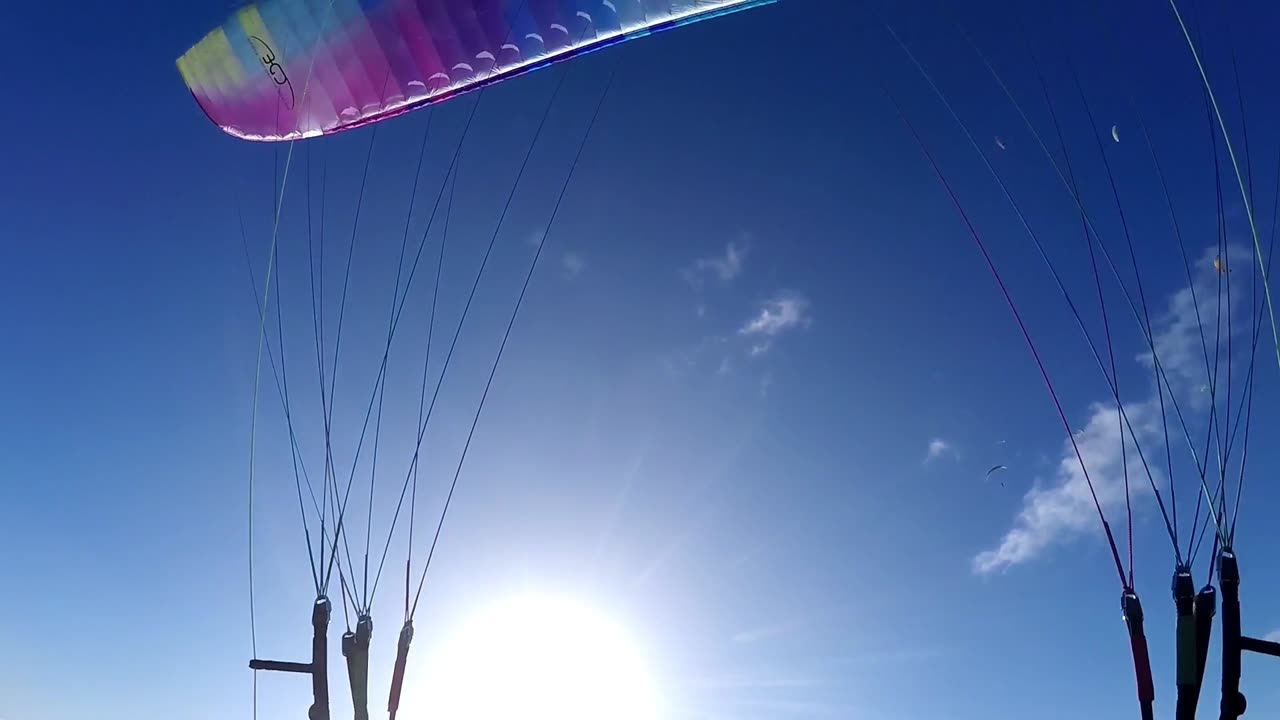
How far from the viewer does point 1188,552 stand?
6078 millimetres

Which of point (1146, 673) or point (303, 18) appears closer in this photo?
point (1146, 673)

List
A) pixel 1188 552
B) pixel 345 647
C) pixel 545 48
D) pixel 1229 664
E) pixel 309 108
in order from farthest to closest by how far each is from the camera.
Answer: pixel 309 108 < pixel 545 48 < pixel 345 647 < pixel 1188 552 < pixel 1229 664

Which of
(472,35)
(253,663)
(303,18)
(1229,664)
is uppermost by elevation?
(303,18)

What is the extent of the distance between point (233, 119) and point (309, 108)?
1.14 metres

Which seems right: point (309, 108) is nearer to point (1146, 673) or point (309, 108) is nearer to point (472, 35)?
point (472, 35)

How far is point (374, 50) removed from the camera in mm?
9617

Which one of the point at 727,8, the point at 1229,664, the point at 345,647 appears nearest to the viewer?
the point at 1229,664

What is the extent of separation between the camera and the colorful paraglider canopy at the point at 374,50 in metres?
8.99

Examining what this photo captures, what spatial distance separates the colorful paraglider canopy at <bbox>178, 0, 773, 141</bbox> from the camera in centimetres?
899

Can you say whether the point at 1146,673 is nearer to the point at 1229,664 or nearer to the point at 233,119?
the point at 1229,664

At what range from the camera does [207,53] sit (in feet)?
33.7

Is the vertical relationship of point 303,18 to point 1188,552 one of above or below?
above

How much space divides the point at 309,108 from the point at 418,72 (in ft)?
5.36

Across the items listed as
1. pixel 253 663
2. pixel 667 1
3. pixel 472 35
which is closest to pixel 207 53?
pixel 472 35
